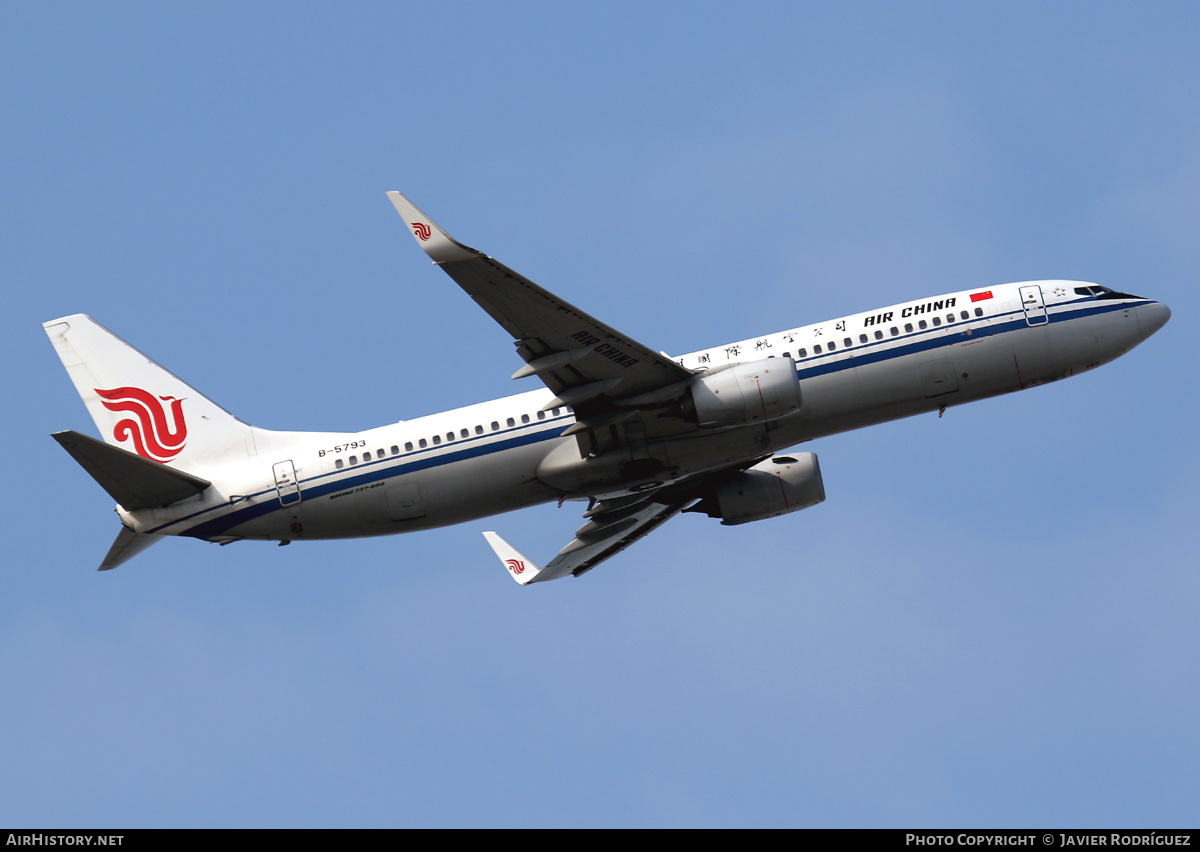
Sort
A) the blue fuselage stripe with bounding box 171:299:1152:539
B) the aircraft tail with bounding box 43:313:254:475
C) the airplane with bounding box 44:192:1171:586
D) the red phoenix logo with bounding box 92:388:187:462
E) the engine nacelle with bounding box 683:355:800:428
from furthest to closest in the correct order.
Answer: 1. the red phoenix logo with bounding box 92:388:187:462
2. the aircraft tail with bounding box 43:313:254:475
3. the blue fuselage stripe with bounding box 171:299:1152:539
4. the airplane with bounding box 44:192:1171:586
5. the engine nacelle with bounding box 683:355:800:428

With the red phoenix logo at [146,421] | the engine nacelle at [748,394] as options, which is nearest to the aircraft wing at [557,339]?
the engine nacelle at [748,394]

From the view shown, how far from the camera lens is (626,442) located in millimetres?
42094

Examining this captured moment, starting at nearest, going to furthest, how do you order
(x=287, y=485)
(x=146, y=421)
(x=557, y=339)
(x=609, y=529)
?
1. (x=557, y=339)
2. (x=287, y=485)
3. (x=146, y=421)
4. (x=609, y=529)

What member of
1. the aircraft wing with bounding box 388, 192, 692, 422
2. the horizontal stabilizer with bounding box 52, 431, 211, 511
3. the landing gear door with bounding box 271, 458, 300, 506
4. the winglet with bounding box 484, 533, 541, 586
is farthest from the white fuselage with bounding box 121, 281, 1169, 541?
the winglet with bounding box 484, 533, 541, 586

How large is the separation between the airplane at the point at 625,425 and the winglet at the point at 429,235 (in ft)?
21.3

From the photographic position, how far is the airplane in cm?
4088

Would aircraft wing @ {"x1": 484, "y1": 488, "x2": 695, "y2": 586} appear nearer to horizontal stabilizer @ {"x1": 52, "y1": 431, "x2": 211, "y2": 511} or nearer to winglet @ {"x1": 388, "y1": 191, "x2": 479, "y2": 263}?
horizontal stabilizer @ {"x1": 52, "y1": 431, "x2": 211, "y2": 511}

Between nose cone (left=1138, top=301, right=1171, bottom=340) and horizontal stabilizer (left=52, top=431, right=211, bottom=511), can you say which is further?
nose cone (left=1138, top=301, right=1171, bottom=340)

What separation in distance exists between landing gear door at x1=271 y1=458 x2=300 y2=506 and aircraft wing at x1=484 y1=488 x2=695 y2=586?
1062 centimetres

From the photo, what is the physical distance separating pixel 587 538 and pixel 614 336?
11922mm

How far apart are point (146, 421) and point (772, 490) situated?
22.3 m

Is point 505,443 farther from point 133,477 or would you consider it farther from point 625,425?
point 133,477

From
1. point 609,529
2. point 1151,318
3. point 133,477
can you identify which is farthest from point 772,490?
point 133,477

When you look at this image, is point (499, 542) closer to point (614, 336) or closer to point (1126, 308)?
point (614, 336)
